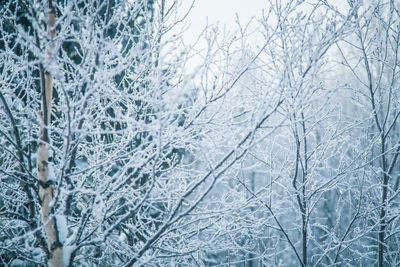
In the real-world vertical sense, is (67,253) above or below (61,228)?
below

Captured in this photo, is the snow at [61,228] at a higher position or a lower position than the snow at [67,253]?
higher

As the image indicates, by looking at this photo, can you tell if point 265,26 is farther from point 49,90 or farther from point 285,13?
point 49,90

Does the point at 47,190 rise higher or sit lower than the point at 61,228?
higher

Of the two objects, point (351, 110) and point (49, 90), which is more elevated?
point (351, 110)

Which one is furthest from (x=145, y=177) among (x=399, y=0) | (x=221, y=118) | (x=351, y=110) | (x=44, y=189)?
(x=351, y=110)

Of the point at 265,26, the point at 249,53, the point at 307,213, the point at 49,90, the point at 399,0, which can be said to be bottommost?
the point at 307,213

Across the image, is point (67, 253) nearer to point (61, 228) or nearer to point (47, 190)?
point (61, 228)

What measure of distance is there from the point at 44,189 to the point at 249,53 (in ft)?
7.21

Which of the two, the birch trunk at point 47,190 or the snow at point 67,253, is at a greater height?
the birch trunk at point 47,190

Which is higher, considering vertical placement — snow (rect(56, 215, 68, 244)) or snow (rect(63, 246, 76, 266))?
snow (rect(56, 215, 68, 244))

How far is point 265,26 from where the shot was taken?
2455mm

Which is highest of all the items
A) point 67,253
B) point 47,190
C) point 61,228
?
point 47,190

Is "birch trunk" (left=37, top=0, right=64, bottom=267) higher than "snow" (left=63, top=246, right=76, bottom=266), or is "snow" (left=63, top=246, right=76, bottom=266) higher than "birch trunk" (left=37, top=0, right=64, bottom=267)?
"birch trunk" (left=37, top=0, right=64, bottom=267)

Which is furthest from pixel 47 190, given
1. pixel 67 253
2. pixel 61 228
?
pixel 67 253
